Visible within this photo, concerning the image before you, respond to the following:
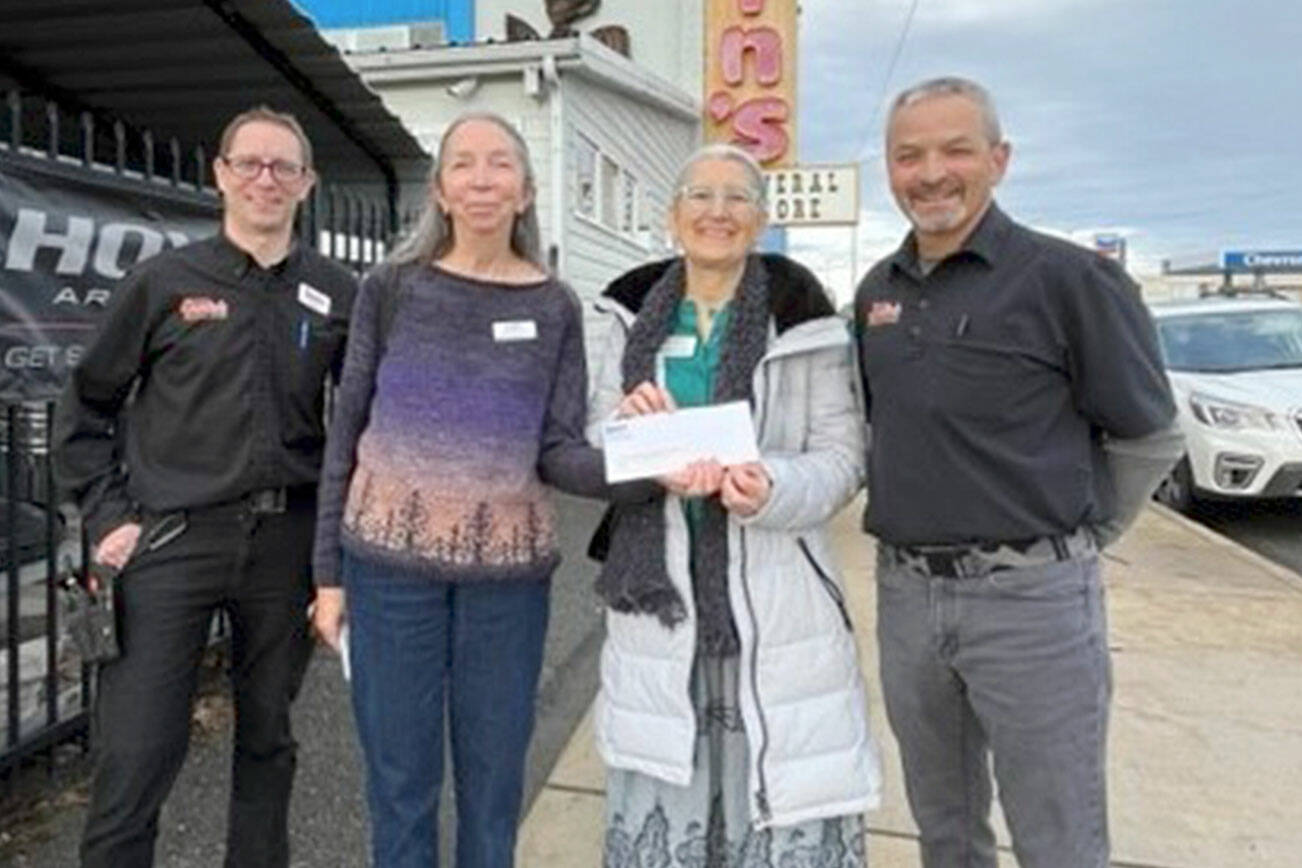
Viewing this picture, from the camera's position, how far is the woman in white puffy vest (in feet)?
7.11

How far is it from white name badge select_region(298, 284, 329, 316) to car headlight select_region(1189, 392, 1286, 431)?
7.56 meters

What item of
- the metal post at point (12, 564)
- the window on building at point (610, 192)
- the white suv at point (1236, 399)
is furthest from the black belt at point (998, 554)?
the window on building at point (610, 192)

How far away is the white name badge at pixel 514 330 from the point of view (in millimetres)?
2246

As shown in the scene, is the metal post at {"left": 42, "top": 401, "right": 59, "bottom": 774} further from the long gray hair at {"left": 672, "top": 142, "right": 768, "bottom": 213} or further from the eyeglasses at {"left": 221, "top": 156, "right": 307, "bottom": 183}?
the long gray hair at {"left": 672, "top": 142, "right": 768, "bottom": 213}

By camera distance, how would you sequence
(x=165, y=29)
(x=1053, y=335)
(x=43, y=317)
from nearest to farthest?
(x=1053, y=335) → (x=43, y=317) → (x=165, y=29)

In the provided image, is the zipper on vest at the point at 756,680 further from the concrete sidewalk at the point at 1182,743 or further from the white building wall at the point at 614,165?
the white building wall at the point at 614,165

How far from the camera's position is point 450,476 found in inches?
87.3

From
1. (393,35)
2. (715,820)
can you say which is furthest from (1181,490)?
(393,35)

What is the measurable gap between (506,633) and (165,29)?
11.8 feet

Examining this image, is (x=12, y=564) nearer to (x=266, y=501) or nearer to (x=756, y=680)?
(x=266, y=501)

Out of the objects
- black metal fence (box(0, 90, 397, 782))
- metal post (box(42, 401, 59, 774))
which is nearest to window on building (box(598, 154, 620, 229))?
black metal fence (box(0, 90, 397, 782))

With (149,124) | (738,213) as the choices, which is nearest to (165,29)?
(149,124)

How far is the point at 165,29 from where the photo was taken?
4613 mm

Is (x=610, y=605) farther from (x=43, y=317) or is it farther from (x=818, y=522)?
(x=43, y=317)
